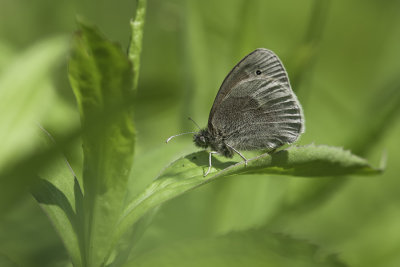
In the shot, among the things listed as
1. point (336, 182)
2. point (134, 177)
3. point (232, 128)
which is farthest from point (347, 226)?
point (134, 177)

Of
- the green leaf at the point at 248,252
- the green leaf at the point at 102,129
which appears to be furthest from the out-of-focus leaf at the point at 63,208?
the green leaf at the point at 248,252

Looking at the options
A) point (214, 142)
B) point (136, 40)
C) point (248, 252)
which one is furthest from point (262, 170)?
point (214, 142)

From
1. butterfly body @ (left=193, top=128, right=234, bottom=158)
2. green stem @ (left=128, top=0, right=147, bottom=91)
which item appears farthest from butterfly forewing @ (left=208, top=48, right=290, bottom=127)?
green stem @ (left=128, top=0, right=147, bottom=91)

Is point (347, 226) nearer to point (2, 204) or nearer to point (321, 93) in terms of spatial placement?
point (321, 93)

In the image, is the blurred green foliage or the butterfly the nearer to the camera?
the blurred green foliage

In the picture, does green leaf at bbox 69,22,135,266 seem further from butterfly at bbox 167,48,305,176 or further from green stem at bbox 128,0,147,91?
butterfly at bbox 167,48,305,176

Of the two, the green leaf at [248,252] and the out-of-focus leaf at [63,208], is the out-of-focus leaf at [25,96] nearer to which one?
the out-of-focus leaf at [63,208]
